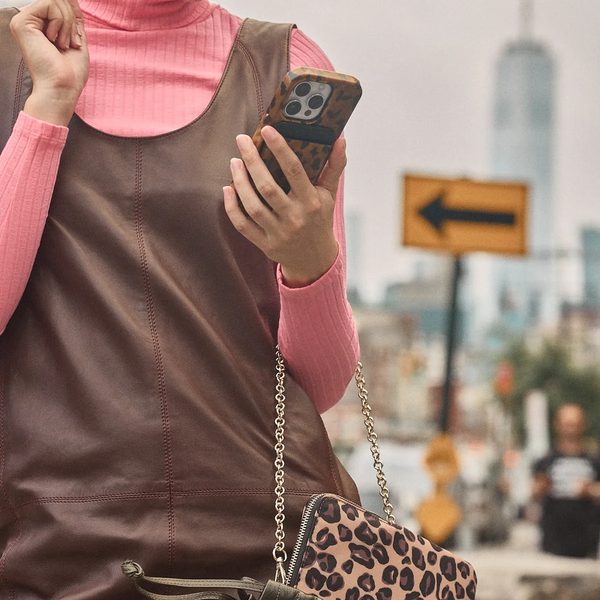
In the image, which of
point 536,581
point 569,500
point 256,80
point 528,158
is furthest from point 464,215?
point 528,158

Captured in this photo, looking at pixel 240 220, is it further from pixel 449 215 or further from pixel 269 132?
pixel 449 215

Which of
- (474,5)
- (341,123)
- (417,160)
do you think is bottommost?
(341,123)

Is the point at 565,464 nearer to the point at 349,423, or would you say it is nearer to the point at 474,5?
the point at 349,423

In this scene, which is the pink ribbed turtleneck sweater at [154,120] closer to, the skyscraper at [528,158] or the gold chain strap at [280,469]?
the gold chain strap at [280,469]

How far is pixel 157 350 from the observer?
0.90 meters

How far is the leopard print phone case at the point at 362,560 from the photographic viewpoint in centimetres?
88

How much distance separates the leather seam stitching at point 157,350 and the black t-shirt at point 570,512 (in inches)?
187

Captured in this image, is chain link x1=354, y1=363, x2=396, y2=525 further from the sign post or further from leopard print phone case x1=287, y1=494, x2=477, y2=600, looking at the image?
the sign post

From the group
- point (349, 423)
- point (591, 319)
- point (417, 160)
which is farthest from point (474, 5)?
point (591, 319)

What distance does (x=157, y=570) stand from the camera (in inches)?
33.9

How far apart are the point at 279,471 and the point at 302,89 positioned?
354 millimetres

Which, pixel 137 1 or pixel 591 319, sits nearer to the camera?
pixel 137 1

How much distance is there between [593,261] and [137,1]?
58.2 feet

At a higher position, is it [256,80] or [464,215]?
[464,215]
